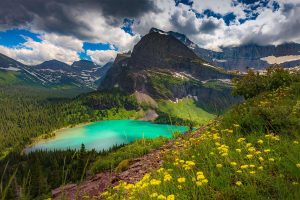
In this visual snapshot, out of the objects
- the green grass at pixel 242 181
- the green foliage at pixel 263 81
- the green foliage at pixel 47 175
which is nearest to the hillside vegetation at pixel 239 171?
the green grass at pixel 242 181

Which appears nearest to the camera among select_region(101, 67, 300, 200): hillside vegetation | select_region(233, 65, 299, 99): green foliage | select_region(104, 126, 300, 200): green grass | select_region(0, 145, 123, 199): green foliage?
select_region(0, 145, 123, 199): green foliage

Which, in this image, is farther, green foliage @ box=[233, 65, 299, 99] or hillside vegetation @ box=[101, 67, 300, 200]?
green foliage @ box=[233, 65, 299, 99]

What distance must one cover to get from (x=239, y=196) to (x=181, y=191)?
1.32 meters

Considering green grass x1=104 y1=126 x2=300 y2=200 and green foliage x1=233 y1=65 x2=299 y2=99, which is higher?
green foliage x1=233 y1=65 x2=299 y2=99

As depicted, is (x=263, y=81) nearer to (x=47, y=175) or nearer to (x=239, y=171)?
(x=239, y=171)

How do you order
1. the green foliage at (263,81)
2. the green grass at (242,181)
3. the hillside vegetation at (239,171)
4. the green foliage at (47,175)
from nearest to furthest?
the green foliage at (47,175)
the green grass at (242,181)
the hillside vegetation at (239,171)
the green foliage at (263,81)

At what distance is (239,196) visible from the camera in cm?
556

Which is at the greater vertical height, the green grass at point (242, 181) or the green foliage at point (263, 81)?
the green foliage at point (263, 81)

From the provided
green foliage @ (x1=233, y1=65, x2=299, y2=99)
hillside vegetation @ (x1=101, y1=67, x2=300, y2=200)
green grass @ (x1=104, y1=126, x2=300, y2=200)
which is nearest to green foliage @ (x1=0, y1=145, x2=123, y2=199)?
hillside vegetation @ (x1=101, y1=67, x2=300, y2=200)

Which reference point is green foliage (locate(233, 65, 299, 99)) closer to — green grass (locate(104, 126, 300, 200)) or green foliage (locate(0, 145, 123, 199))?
green foliage (locate(0, 145, 123, 199))

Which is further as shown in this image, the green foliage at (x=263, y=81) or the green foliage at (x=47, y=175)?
the green foliage at (x=263, y=81)

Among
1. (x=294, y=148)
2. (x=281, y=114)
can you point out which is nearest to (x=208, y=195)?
(x=294, y=148)

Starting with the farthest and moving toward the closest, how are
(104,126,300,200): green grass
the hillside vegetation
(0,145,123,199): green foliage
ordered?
the hillside vegetation → (104,126,300,200): green grass → (0,145,123,199): green foliage

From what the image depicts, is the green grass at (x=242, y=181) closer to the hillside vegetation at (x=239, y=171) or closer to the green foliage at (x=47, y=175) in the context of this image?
the hillside vegetation at (x=239, y=171)
